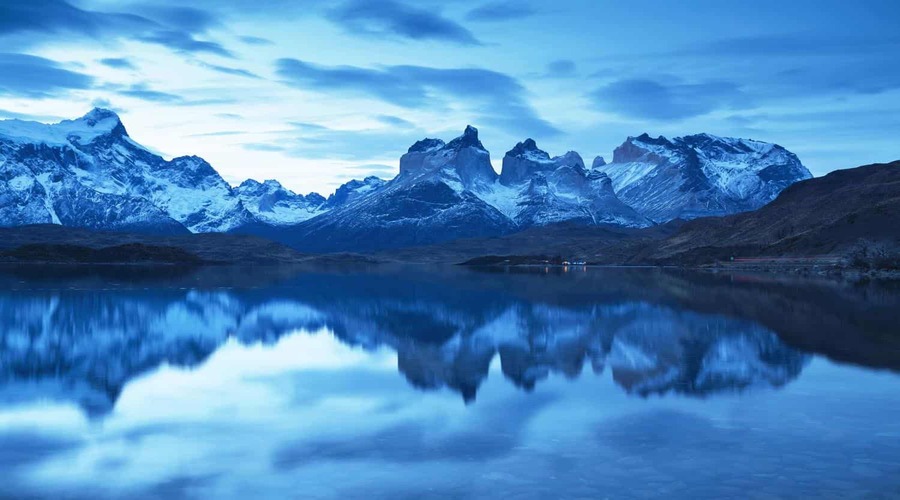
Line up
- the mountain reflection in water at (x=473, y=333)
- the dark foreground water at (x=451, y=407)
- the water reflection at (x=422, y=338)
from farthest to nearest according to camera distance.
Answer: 1. the mountain reflection in water at (x=473, y=333)
2. the water reflection at (x=422, y=338)
3. the dark foreground water at (x=451, y=407)

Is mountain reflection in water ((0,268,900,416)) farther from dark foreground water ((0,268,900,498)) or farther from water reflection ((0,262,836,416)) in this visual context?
dark foreground water ((0,268,900,498))

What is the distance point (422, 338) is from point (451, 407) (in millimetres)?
22708

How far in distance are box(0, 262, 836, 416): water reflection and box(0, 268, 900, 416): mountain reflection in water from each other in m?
0.12

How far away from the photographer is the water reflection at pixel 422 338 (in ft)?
121

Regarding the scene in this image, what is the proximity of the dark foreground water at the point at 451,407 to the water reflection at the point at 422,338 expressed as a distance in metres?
0.28

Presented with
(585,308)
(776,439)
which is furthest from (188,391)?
(585,308)

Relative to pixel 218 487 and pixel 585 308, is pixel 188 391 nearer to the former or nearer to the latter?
pixel 218 487

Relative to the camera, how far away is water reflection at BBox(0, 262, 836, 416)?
37.0 meters

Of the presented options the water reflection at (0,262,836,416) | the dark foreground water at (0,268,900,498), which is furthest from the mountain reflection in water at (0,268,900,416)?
the dark foreground water at (0,268,900,498)

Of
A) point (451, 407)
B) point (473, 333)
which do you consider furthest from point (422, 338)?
point (451, 407)

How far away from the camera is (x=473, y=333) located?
55.8m

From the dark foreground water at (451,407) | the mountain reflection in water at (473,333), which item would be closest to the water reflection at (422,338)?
the mountain reflection in water at (473,333)

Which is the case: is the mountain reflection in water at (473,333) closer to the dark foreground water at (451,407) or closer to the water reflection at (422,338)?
the water reflection at (422,338)

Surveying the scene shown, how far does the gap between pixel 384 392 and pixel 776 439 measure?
598 inches
